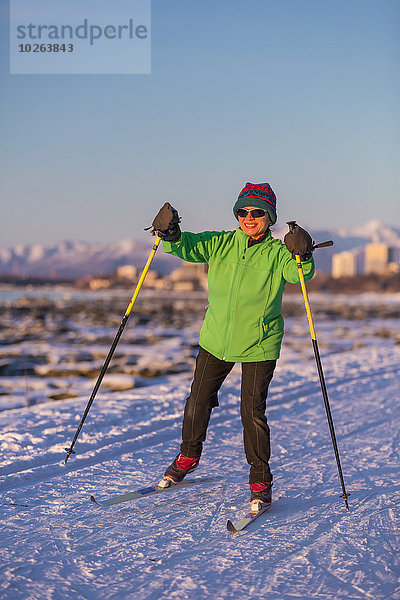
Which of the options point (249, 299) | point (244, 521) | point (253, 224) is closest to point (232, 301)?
point (249, 299)

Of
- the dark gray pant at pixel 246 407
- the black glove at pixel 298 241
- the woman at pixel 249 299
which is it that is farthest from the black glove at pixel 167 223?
the dark gray pant at pixel 246 407

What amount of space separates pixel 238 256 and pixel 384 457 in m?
2.22

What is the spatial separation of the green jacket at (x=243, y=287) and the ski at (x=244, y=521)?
86 centimetres

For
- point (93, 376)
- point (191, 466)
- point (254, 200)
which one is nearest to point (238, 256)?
point (254, 200)

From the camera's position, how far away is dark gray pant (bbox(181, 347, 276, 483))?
3.54m

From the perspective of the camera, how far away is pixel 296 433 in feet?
17.8

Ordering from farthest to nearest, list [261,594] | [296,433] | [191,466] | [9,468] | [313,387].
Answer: [313,387] < [296,433] < [9,468] < [191,466] < [261,594]

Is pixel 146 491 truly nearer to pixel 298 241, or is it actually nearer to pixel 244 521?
pixel 244 521

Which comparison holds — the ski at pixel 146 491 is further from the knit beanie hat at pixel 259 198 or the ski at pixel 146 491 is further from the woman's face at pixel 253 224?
the knit beanie hat at pixel 259 198

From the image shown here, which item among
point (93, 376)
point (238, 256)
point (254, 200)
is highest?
point (254, 200)

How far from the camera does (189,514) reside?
3.38 m

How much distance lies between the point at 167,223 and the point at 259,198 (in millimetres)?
575

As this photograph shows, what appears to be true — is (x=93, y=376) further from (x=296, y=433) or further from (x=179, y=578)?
(x=179, y=578)

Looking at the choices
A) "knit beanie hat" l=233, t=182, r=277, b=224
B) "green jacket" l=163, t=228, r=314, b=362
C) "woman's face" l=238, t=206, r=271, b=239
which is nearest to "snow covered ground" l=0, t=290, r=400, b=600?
"green jacket" l=163, t=228, r=314, b=362
